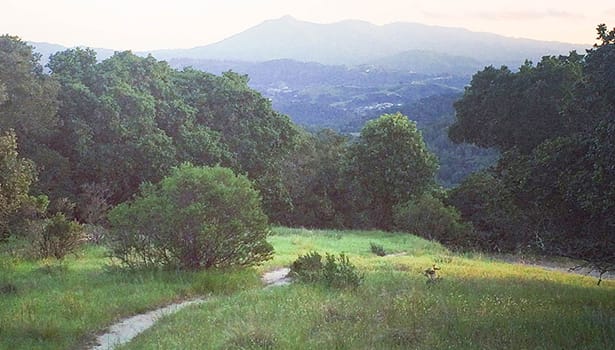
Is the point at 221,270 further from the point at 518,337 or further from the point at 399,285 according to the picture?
the point at 518,337

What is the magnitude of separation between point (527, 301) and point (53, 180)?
1078 inches

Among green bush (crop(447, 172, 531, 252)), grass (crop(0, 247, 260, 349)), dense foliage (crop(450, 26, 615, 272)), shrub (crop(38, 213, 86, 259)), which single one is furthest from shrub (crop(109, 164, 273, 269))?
green bush (crop(447, 172, 531, 252))

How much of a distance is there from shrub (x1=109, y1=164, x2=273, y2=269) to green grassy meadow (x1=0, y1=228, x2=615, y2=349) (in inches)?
27.3

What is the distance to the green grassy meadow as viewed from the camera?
8195mm

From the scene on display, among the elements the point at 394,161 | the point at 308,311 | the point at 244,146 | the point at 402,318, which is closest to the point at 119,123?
the point at 244,146

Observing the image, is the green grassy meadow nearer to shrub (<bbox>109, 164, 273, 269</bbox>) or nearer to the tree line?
shrub (<bbox>109, 164, 273, 269</bbox>)

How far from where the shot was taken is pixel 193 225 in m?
15.2

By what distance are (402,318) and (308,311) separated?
1697 millimetres

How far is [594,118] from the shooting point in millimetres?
11805

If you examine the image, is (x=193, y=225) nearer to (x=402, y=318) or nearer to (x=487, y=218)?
(x=402, y=318)

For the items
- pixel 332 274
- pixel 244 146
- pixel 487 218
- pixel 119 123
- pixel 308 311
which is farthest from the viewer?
pixel 244 146

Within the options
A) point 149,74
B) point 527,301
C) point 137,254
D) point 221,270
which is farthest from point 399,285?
point 149,74

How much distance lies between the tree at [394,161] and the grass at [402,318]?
992 inches

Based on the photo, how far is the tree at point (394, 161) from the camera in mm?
39594
